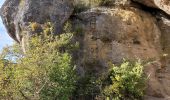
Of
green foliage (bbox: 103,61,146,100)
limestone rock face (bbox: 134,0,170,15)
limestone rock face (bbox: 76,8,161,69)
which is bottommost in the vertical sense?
green foliage (bbox: 103,61,146,100)

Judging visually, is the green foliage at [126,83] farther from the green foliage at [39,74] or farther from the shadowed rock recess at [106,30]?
the green foliage at [39,74]

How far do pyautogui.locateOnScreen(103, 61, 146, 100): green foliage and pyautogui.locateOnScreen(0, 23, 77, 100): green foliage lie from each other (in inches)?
51.7

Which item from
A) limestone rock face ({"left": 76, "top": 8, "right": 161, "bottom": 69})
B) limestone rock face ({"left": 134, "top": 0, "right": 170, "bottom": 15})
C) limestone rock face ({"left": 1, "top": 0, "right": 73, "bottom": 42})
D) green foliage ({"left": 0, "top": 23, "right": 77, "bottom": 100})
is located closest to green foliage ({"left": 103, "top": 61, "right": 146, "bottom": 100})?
limestone rock face ({"left": 76, "top": 8, "right": 161, "bottom": 69})

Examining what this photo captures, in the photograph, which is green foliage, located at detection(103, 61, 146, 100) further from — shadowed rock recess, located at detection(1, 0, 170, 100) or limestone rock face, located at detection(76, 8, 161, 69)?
limestone rock face, located at detection(76, 8, 161, 69)

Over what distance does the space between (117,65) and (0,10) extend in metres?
5.15

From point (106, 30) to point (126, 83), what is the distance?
258 cm

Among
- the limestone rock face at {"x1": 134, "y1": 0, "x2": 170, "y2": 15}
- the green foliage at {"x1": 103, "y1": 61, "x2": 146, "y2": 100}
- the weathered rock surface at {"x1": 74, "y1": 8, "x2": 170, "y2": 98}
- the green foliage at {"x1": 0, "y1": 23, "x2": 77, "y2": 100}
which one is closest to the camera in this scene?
the green foliage at {"x1": 0, "y1": 23, "x2": 77, "y2": 100}

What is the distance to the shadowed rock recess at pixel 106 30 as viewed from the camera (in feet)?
54.6

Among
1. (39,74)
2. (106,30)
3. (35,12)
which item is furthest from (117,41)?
(39,74)

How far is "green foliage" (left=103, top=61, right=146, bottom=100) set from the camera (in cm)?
1523

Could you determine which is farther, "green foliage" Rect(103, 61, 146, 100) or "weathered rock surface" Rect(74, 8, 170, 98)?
"weathered rock surface" Rect(74, 8, 170, 98)

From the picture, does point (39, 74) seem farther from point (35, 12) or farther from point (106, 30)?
point (106, 30)

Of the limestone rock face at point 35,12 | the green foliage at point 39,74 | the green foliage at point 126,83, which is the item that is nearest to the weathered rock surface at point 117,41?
the limestone rock face at point 35,12

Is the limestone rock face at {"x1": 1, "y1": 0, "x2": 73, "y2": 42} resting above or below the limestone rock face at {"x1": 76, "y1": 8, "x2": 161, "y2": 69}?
above
